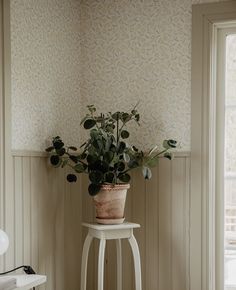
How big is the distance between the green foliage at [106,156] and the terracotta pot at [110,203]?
0.13 feet

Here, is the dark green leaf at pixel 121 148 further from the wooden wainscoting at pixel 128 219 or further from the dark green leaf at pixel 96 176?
the wooden wainscoting at pixel 128 219

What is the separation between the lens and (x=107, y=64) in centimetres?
345

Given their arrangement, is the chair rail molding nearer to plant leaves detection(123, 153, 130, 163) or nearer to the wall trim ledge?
the wall trim ledge

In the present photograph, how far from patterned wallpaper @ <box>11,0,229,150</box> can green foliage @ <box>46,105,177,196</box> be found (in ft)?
0.48

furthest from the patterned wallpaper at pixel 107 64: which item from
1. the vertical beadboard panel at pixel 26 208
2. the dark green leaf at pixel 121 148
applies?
the dark green leaf at pixel 121 148

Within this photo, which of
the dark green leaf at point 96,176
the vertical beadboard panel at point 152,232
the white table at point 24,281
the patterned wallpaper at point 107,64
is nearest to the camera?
the white table at point 24,281

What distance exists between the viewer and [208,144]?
3188 millimetres

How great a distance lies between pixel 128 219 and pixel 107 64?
1002mm

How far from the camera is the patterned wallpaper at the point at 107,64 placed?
10.0 feet

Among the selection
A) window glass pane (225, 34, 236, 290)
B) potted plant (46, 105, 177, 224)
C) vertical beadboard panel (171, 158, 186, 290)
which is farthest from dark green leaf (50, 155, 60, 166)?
window glass pane (225, 34, 236, 290)

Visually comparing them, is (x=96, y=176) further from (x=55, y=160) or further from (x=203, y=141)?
(x=203, y=141)

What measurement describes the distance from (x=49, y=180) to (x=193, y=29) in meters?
1.25

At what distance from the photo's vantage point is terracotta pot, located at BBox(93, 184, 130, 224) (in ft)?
9.86

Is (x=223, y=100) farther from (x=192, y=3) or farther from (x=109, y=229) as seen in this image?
(x=109, y=229)
